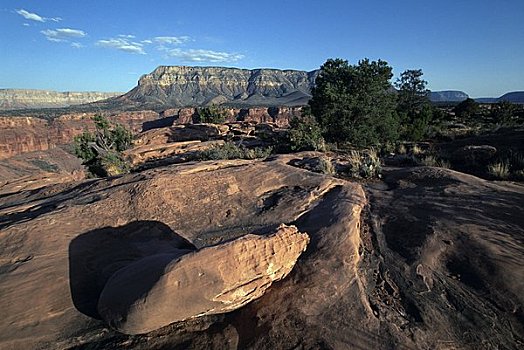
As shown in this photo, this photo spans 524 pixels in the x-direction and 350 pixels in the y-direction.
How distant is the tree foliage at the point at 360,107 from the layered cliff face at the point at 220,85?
130 metres

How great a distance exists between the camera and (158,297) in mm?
3084

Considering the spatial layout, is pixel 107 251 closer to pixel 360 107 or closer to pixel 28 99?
pixel 360 107

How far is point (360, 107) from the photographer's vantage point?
18.6m

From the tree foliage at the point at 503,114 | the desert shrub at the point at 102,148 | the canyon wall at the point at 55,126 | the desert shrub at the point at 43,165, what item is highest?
the tree foliage at the point at 503,114

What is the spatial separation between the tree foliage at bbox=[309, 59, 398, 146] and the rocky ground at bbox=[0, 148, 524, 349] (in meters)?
12.4

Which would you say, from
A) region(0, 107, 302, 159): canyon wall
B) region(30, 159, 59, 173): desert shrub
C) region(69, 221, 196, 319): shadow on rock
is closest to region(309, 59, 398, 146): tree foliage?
region(69, 221, 196, 319): shadow on rock

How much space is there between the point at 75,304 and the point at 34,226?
180cm

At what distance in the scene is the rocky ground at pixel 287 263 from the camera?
3109mm

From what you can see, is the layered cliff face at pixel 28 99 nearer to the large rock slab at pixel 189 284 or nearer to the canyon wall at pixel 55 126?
the canyon wall at pixel 55 126

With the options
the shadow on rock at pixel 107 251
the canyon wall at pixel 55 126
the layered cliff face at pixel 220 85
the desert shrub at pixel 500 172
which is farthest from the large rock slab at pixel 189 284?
the layered cliff face at pixel 220 85

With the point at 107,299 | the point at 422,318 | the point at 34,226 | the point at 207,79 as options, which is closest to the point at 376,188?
the point at 422,318

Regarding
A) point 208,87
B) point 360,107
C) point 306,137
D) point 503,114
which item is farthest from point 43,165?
point 208,87

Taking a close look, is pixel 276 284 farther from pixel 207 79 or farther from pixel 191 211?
pixel 207 79

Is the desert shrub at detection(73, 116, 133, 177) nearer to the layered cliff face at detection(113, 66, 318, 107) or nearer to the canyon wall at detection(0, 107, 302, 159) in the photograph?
the canyon wall at detection(0, 107, 302, 159)
